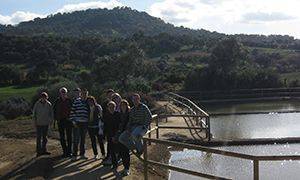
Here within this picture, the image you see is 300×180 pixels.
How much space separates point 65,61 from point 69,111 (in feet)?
178

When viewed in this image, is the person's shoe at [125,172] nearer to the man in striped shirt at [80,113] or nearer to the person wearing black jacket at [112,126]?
the person wearing black jacket at [112,126]

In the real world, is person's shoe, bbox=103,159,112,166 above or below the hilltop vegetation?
below

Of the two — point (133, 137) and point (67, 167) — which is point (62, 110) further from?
point (133, 137)

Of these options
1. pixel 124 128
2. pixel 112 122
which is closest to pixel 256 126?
pixel 112 122

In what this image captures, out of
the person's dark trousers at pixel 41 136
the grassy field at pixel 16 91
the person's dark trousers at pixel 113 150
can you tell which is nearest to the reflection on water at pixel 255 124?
the person's dark trousers at pixel 41 136

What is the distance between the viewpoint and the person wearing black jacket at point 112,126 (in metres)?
11.2

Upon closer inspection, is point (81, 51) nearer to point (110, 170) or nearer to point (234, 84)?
point (234, 84)

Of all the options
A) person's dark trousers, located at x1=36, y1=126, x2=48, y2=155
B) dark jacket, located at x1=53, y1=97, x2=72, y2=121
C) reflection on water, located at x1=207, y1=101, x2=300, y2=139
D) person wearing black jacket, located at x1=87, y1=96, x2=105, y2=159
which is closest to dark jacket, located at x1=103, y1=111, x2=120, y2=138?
person wearing black jacket, located at x1=87, y1=96, x2=105, y2=159

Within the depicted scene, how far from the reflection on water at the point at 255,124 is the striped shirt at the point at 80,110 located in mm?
9426

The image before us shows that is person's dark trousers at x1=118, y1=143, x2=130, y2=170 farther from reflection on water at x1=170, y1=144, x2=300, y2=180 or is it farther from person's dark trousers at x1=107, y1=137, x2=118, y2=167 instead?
reflection on water at x1=170, y1=144, x2=300, y2=180

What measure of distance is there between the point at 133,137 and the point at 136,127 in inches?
8.1

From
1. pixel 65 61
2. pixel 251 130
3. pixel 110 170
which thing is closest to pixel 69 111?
pixel 110 170

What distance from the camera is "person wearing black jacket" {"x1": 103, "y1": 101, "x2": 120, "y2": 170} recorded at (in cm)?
1116

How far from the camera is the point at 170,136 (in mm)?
18906
